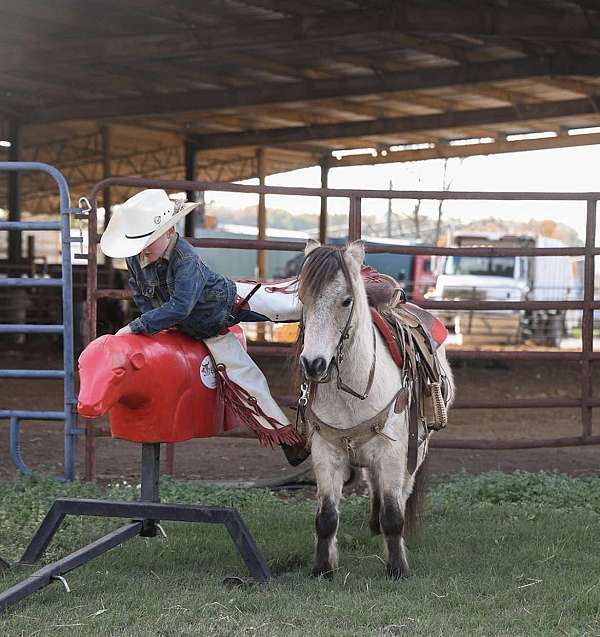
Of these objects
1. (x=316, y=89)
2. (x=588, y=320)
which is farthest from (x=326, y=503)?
(x=316, y=89)

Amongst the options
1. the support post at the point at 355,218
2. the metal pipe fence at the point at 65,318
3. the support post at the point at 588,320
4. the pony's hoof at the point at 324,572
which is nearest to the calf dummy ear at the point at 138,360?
the pony's hoof at the point at 324,572

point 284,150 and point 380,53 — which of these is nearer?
point 380,53

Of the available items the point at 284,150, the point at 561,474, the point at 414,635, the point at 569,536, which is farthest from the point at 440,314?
the point at 414,635

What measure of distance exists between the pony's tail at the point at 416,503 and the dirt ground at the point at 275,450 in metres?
0.78

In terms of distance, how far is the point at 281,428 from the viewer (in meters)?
4.41

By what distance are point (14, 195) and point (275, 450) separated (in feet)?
41.6

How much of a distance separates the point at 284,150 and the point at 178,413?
19.1 metres

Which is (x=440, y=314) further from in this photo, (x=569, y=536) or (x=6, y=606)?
(x=6, y=606)

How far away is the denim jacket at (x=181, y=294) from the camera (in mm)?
3984

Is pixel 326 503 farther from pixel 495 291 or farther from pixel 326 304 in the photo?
pixel 495 291

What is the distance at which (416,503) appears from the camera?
4766mm

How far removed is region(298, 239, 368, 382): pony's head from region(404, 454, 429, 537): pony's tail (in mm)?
1273

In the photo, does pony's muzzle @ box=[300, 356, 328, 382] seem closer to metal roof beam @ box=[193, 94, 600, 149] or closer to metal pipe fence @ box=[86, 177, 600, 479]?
metal pipe fence @ box=[86, 177, 600, 479]

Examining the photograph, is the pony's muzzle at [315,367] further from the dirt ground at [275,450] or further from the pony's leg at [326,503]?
the dirt ground at [275,450]
